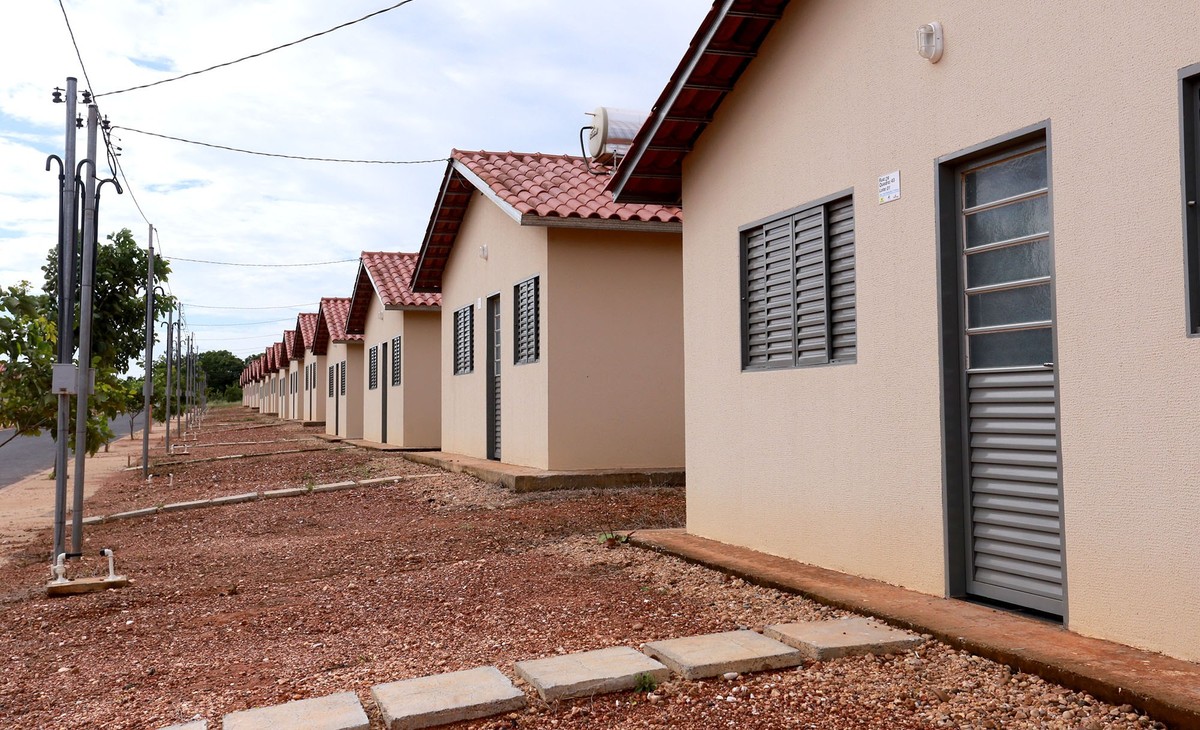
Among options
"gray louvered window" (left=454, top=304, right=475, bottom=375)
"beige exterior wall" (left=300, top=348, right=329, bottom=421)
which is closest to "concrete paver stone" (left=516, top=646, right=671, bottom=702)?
"gray louvered window" (left=454, top=304, right=475, bottom=375)

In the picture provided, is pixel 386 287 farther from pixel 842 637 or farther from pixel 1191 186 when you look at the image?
pixel 1191 186

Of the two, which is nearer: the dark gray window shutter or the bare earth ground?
the bare earth ground

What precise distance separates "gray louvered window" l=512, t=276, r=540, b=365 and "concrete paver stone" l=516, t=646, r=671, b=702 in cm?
822

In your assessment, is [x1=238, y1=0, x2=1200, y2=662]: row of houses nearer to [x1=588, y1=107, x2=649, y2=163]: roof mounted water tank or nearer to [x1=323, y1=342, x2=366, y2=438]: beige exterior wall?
[x1=588, y1=107, x2=649, y2=163]: roof mounted water tank

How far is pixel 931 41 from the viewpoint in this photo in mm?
5438

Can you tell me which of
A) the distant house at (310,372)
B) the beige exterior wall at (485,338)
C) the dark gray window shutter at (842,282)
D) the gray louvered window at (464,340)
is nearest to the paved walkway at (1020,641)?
the dark gray window shutter at (842,282)

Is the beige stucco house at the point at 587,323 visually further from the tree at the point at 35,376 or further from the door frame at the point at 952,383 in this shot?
the door frame at the point at 952,383

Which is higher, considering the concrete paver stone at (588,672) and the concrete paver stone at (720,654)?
the concrete paver stone at (720,654)

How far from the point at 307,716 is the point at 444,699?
1.78 feet

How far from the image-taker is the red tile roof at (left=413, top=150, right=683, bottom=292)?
11.8 metres

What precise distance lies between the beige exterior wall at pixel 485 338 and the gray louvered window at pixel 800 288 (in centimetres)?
515

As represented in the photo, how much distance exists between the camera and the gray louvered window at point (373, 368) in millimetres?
24703

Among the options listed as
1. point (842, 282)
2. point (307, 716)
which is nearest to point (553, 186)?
point (842, 282)

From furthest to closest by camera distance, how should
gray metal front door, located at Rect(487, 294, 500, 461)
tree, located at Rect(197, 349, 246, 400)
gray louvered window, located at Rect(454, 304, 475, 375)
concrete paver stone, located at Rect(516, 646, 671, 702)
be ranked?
tree, located at Rect(197, 349, 246, 400) → gray louvered window, located at Rect(454, 304, 475, 375) → gray metal front door, located at Rect(487, 294, 500, 461) → concrete paver stone, located at Rect(516, 646, 671, 702)
